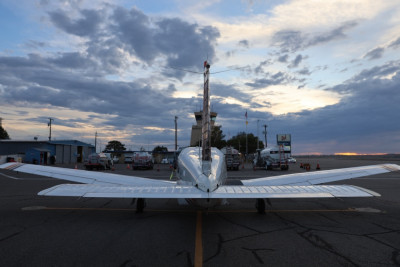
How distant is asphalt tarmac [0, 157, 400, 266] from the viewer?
4887 mm

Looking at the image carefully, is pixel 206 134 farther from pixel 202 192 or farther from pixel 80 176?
pixel 80 176

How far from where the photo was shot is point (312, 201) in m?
11.7

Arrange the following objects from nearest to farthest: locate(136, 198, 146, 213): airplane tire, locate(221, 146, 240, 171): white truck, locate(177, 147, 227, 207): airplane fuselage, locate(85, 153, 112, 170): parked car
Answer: locate(177, 147, 227, 207): airplane fuselage
locate(136, 198, 146, 213): airplane tire
locate(221, 146, 240, 171): white truck
locate(85, 153, 112, 170): parked car

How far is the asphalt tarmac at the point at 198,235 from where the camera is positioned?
489cm

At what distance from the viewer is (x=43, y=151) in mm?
50469

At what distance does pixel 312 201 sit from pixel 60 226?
9276 mm

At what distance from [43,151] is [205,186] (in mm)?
51500

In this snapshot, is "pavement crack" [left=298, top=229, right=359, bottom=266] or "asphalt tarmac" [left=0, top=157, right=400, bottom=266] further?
"pavement crack" [left=298, top=229, right=359, bottom=266]

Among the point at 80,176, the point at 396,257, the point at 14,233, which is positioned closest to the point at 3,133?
the point at 80,176

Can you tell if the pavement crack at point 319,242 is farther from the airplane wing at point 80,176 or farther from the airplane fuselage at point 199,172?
the airplane wing at point 80,176

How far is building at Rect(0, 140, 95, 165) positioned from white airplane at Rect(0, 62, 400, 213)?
4511 cm

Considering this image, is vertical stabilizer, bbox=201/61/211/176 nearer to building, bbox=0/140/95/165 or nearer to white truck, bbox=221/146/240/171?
white truck, bbox=221/146/240/171

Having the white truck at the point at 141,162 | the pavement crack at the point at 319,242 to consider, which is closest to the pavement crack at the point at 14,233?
the pavement crack at the point at 319,242

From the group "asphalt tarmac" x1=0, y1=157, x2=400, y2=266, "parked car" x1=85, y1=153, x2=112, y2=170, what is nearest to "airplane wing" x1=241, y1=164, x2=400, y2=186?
"asphalt tarmac" x1=0, y1=157, x2=400, y2=266
